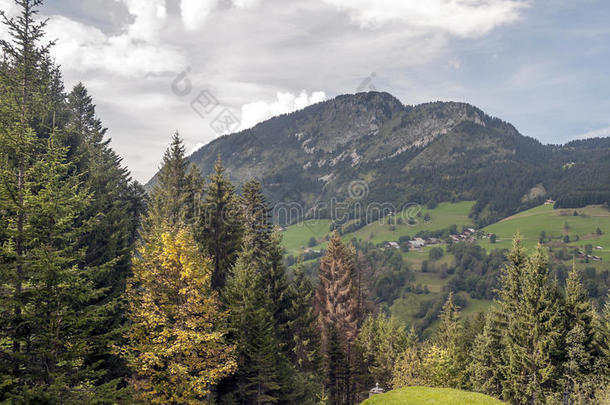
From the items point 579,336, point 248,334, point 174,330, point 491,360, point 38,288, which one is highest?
point 38,288

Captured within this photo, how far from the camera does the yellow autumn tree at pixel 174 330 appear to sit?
2152 cm

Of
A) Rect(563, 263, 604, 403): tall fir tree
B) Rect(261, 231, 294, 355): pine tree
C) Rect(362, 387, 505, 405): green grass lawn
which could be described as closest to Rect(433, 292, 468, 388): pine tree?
Rect(563, 263, 604, 403): tall fir tree

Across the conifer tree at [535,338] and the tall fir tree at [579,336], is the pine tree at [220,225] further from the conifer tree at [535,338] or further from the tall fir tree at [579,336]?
the tall fir tree at [579,336]

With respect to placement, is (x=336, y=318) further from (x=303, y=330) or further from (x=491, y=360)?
(x=491, y=360)

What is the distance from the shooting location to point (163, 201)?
3678 centimetres

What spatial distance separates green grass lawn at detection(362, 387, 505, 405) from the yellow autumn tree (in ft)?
35.6

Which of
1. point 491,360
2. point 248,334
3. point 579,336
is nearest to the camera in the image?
point 248,334

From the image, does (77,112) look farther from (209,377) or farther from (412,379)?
(412,379)

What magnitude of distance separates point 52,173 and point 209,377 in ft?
50.6

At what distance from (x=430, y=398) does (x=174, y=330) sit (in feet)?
56.0

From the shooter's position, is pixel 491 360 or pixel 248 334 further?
pixel 491 360

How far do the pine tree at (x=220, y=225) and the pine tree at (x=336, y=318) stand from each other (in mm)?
18001

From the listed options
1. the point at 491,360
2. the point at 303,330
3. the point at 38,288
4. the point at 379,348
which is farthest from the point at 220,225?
the point at 491,360

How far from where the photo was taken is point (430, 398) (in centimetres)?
2269
